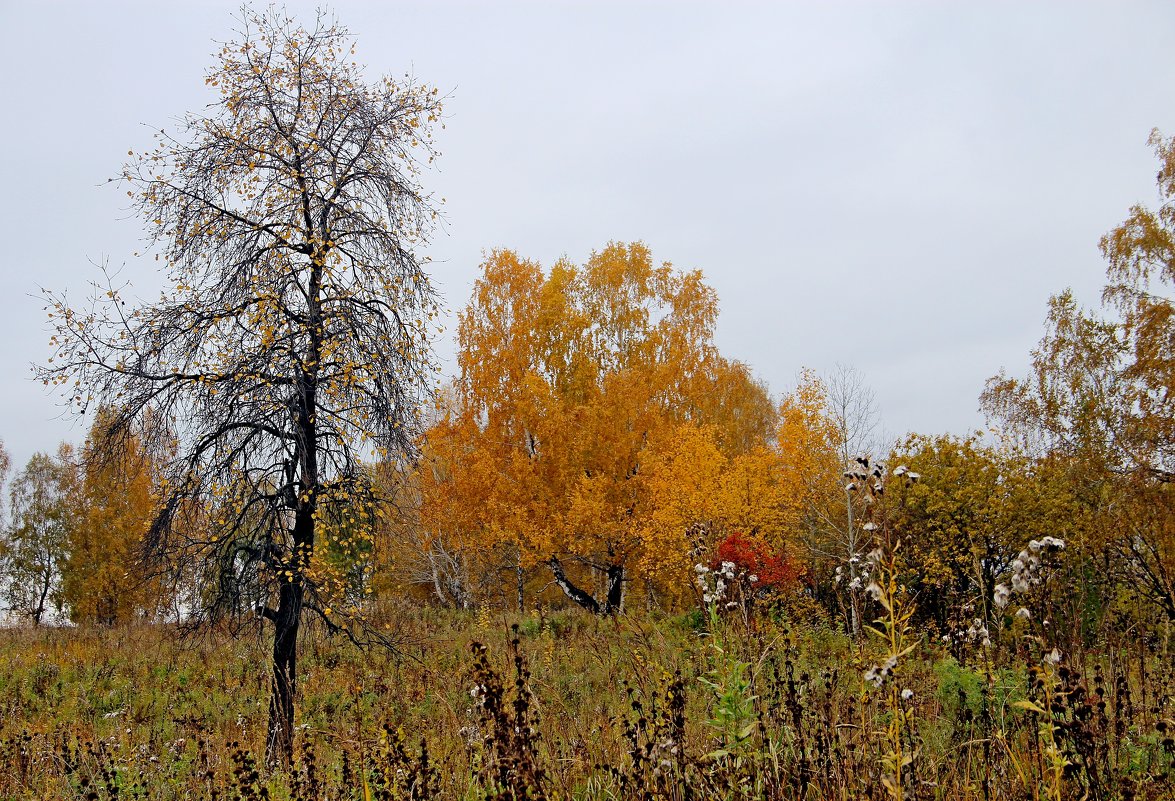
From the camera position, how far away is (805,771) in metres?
2.58

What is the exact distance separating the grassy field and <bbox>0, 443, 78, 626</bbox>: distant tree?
2418 centimetres

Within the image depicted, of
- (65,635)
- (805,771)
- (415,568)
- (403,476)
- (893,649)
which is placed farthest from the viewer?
(415,568)

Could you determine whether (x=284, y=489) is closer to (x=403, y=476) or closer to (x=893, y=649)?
(x=403, y=476)

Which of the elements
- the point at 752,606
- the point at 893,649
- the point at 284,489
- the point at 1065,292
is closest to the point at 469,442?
the point at 284,489

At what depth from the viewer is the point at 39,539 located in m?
33.8

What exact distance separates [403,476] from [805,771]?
6.74 meters

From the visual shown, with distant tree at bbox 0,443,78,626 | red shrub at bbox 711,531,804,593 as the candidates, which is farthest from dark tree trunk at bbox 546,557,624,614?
distant tree at bbox 0,443,78,626

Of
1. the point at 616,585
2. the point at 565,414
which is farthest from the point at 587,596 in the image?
the point at 565,414

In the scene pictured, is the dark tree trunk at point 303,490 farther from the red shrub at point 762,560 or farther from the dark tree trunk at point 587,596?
the dark tree trunk at point 587,596

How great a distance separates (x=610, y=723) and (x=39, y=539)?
3929 cm

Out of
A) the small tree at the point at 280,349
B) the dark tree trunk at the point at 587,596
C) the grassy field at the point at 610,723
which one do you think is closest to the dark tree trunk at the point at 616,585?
the dark tree trunk at the point at 587,596

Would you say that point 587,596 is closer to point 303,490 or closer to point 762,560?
point 762,560

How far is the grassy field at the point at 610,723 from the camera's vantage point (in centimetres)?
252

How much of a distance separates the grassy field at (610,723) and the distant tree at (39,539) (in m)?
24.2
